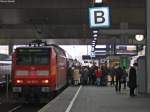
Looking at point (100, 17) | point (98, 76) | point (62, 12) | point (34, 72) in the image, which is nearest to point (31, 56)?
point (34, 72)

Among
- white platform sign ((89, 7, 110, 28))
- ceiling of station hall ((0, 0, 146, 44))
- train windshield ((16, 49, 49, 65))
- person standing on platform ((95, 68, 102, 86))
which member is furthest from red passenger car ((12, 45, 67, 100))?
person standing on platform ((95, 68, 102, 86))

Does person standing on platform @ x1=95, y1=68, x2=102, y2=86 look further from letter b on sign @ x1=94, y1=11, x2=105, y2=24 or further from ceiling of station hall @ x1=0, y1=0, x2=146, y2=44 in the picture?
letter b on sign @ x1=94, y1=11, x2=105, y2=24

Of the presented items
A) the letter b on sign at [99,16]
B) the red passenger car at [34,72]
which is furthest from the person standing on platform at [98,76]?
the letter b on sign at [99,16]

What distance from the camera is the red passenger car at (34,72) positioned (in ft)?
96.0

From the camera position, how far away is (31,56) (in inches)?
1197

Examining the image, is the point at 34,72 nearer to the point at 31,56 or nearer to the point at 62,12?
the point at 31,56

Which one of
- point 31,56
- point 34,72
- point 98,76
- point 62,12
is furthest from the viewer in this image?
point 98,76

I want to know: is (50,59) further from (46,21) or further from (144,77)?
(46,21)

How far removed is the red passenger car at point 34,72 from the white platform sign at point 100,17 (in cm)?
389

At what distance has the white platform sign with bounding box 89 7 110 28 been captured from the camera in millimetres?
26766

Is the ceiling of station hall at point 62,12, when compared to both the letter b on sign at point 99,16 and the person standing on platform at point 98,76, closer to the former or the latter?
the person standing on platform at point 98,76

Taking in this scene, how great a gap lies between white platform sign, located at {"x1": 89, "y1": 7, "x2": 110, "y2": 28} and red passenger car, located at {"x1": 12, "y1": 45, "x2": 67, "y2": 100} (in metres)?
3.89

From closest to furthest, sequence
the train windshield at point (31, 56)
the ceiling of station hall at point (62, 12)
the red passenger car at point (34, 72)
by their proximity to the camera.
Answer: the red passenger car at point (34, 72) → the train windshield at point (31, 56) → the ceiling of station hall at point (62, 12)

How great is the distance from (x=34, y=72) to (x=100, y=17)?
5.25m
